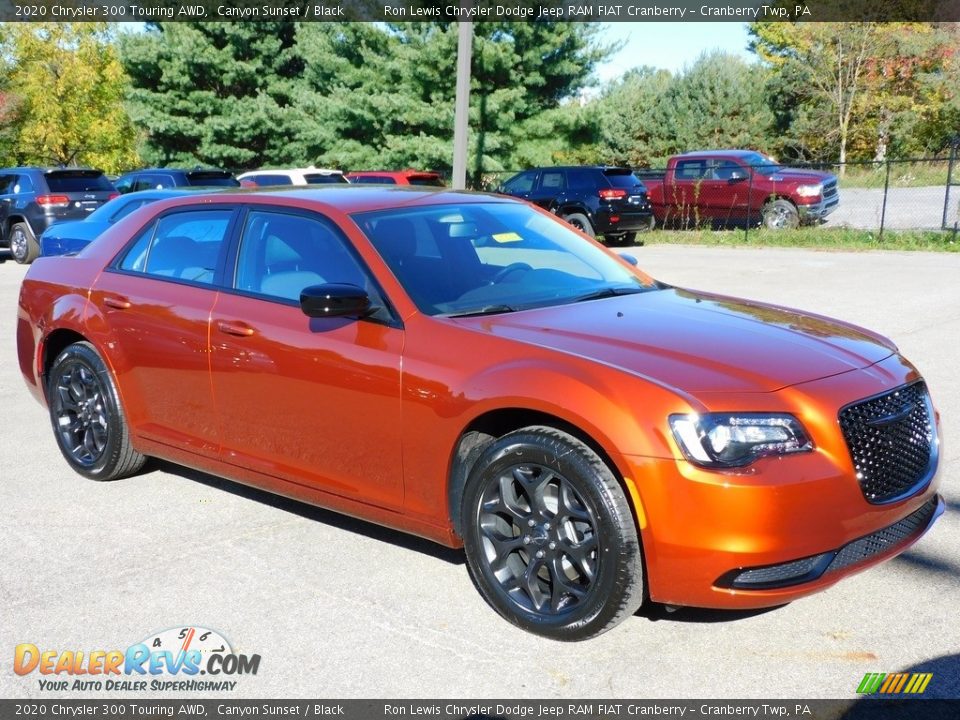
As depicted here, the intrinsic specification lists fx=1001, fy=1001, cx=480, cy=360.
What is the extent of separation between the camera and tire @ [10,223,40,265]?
64.4 ft

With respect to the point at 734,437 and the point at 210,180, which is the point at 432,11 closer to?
the point at 210,180

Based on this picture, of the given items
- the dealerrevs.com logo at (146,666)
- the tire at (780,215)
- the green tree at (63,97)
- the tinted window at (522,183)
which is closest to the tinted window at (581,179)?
the tinted window at (522,183)

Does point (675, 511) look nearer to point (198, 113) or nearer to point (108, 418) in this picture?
point (108, 418)

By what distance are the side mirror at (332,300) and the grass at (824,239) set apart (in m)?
17.4

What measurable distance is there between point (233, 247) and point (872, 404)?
3016 mm

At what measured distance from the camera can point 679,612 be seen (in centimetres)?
390

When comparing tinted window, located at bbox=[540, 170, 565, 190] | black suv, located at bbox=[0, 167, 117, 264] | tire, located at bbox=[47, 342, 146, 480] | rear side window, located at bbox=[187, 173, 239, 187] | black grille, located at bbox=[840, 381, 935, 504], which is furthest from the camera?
tinted window, located at bbox=[540, 170, 565, 190]

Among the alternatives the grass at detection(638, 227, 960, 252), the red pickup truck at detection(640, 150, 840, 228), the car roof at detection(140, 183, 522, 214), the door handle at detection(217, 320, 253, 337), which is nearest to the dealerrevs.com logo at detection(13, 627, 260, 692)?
the door handle at detection(217, 320, 253, 337)

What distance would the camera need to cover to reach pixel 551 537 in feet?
12.0

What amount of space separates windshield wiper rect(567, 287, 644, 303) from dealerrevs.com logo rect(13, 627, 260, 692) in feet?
6.85

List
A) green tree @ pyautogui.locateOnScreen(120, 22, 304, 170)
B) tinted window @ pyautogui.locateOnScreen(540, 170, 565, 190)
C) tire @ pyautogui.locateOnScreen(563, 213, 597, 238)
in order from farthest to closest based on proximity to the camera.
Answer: green tree @ pyautogui.locateOnScreen(120, 22, 304, 170) → tinted window @ pyautogui.locateOnScreen(540, 170, 565, 190) → tire @ pyautogui.locateOnScreen(563, 213, 597, 238)

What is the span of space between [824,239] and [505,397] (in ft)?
60.7

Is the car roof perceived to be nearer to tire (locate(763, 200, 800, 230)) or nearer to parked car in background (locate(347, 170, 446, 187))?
parked car in background (locate(347, 170, 446, 187))

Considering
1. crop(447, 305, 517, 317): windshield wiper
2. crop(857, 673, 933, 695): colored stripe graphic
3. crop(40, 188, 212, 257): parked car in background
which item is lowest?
crop(857, 673, 933, 695): colored stripe graphic
